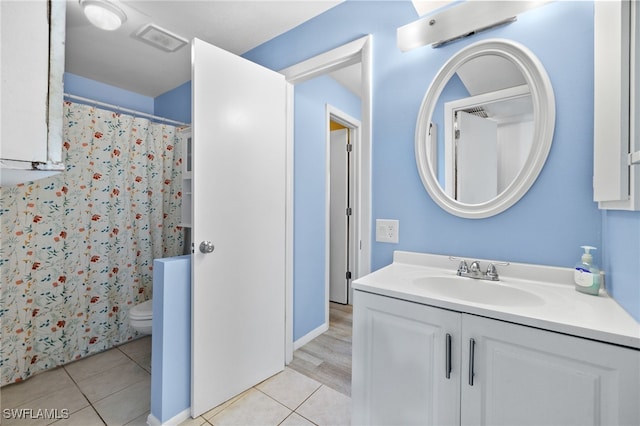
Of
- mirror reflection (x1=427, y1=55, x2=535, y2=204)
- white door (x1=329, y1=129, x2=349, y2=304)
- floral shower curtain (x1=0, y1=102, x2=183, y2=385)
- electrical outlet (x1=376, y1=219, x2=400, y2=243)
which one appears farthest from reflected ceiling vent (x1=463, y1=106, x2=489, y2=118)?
floral shower curtain (x1=0, y1=102, x2=183, y2=385)

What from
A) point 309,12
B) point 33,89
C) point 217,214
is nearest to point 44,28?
point 33,89

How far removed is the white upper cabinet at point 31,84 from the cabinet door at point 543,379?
1.16 m

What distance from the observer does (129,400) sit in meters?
1.66

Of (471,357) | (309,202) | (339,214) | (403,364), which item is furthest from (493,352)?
(339,214)

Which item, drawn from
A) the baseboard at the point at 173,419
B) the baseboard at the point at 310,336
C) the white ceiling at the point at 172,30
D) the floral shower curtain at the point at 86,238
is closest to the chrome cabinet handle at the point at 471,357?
the baseboard at the point at 173,419

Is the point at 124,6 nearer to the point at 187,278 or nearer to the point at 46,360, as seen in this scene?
the point at 187,278

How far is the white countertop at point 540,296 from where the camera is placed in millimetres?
740

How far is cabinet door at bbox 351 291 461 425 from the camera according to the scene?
0.93 metres

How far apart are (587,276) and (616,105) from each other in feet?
1.91

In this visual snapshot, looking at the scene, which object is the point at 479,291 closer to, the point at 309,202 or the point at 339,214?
the point at 309,202

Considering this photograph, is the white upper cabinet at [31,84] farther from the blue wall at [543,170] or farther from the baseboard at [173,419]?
the baseboard at [173,419]

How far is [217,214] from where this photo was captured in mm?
1590

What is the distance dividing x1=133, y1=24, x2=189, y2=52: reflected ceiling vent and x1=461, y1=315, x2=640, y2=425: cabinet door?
8.43 ft

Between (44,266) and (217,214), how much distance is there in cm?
150
